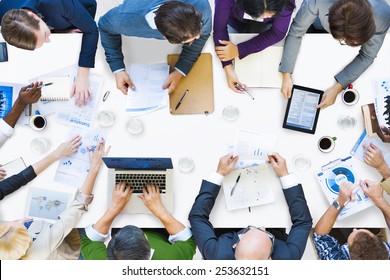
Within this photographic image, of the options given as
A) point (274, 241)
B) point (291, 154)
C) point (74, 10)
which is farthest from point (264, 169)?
point (74, 10)

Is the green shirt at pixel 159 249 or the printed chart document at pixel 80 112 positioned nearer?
the green shirt at pixel 159 249

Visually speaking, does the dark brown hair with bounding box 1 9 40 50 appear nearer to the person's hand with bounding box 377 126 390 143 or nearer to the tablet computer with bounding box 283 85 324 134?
the tablet computer with bounding box 283 85 324 134

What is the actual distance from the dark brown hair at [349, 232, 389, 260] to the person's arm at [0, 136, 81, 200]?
131 cm

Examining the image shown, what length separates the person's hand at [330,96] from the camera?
205 centimetres

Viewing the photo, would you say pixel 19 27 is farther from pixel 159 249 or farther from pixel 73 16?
pixel 159 249

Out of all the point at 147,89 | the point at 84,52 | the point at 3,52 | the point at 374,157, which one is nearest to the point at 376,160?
the point at 374,157

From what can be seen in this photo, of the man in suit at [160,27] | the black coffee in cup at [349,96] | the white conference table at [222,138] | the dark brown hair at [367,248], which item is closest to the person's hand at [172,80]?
the man in suit at [160,27]

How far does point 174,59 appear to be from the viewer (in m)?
2.13

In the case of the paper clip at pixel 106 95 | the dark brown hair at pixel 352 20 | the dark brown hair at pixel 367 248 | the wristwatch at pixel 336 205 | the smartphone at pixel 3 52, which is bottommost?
the dark brown hair at pixel 367 248

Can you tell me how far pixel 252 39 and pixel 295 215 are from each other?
2.68 feet

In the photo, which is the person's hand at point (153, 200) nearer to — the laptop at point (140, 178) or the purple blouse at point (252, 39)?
the laptop at point (140, 178)

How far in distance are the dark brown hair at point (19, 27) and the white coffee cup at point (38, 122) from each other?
0.34m
